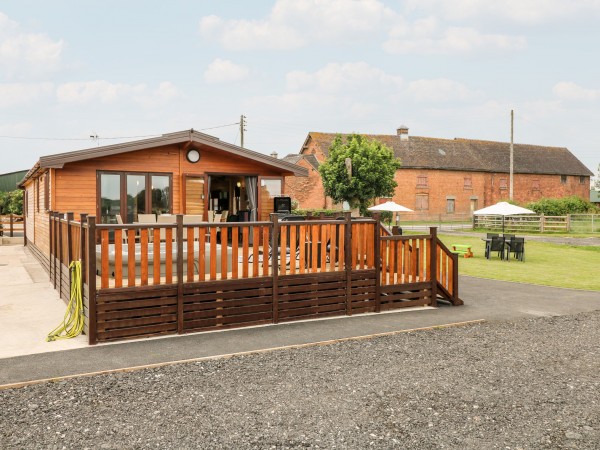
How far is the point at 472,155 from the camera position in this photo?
49.7 m

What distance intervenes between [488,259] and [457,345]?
1113cm

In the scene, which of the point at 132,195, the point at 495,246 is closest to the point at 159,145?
the point at 132,195

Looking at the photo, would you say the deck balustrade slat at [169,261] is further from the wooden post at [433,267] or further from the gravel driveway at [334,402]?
the wooden post at [433,267]

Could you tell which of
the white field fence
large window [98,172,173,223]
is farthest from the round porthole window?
the white field fence

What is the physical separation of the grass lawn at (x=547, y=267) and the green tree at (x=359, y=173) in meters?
15.5

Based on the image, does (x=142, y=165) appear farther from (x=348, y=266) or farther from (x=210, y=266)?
(x=348, y=266)

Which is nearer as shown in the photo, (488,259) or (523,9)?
(488,259)

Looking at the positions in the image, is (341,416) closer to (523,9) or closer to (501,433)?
(501,433)

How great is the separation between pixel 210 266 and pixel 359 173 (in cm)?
2884

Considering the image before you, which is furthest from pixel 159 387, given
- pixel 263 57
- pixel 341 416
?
pixel 263 57

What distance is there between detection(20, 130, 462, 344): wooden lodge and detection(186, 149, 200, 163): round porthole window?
0.81 metres

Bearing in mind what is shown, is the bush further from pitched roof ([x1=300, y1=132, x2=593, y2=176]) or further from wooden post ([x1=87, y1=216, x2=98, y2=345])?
wooden post ([x1=87, y1=216, x2=98, y2=345])

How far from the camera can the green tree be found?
34.5m

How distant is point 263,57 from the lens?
2694cm
